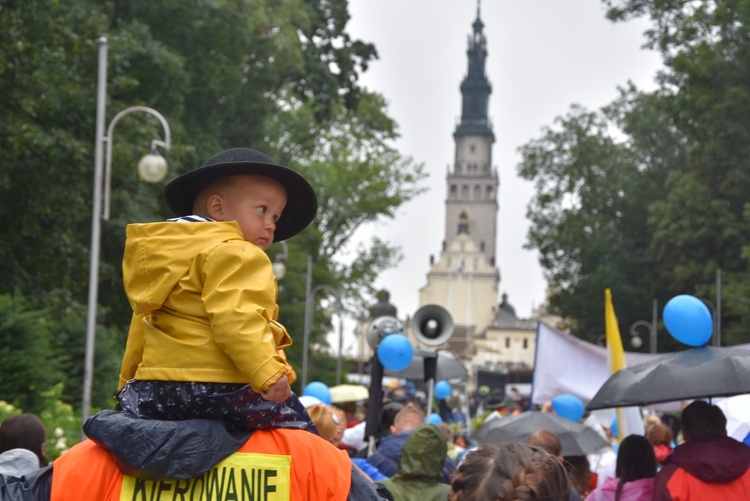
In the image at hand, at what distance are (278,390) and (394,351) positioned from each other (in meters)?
9.61

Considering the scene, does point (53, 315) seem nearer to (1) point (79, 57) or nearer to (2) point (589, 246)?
(1) point (79, 57)

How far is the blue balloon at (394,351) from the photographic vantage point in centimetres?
1313

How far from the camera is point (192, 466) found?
3688 millimetres

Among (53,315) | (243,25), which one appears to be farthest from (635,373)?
(243,25)

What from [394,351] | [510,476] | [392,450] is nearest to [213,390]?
[510,476]

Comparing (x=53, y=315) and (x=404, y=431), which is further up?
(x=53, y=315)

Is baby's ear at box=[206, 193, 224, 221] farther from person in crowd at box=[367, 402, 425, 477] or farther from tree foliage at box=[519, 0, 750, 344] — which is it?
tree foliage at box=[519, 0, 750, 344]

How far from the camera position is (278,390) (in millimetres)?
3652

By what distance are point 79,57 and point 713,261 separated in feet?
88.7

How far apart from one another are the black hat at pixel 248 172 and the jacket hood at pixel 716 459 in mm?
3082

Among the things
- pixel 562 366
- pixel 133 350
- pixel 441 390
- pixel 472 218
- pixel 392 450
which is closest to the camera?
pixel 133 350

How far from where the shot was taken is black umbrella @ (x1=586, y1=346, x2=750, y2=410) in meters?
7.32

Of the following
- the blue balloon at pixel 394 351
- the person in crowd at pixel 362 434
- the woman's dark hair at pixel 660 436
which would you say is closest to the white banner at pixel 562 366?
the blue balloon at pixel 394 351

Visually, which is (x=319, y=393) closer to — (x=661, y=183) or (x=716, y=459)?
(x=716, y=459)
